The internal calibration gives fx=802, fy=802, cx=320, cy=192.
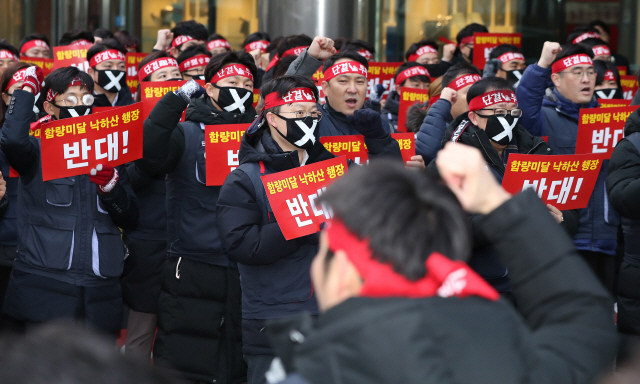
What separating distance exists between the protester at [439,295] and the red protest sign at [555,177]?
255cm

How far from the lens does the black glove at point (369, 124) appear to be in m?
4.79

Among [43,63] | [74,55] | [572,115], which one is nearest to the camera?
[572,115]

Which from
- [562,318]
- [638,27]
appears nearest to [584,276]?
[562,318]

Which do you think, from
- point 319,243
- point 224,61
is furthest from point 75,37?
point 319,243

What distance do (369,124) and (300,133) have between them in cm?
79

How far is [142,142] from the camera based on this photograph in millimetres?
4762

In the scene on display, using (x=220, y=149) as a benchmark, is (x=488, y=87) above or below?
above

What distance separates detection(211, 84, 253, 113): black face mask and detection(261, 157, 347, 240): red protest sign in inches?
61.2

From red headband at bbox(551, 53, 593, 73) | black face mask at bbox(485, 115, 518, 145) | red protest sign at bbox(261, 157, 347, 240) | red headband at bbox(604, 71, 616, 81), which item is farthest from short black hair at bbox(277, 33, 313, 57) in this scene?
red protest sign at bbox(261, 157, 347, 240)

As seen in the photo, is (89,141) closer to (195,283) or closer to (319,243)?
(195,283)

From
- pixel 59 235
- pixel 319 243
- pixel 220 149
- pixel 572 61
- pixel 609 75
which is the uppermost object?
pixel 572 61

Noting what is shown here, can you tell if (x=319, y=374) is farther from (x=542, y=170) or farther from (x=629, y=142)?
(x=629, y=142)

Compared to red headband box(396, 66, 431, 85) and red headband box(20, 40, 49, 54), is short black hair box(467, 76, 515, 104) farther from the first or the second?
red headband box(20, 40, 49, 54)

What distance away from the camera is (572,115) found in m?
5.84
